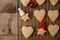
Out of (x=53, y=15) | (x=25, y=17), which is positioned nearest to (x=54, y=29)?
(x=53, y=15)

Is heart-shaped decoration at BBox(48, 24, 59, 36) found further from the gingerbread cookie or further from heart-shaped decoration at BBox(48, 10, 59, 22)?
the gingerbread cookie

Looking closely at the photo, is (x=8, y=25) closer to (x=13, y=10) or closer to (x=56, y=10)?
(x=13, y=10)

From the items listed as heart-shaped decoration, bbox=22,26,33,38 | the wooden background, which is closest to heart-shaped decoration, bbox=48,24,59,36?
the wooden background

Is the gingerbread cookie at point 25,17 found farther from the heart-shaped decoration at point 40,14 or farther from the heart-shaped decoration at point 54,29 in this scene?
the heart-shaped decoration at point 54,29

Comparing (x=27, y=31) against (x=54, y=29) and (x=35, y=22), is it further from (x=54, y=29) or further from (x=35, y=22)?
(x=54, y=29)

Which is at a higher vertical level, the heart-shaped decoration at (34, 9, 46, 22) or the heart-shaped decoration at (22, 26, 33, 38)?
the heart-shaped decoration at (34, 9, 46, 22)

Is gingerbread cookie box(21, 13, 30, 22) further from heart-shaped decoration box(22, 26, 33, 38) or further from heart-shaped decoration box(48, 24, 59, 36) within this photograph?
heart-shaped decoration box(48, 24, 59, 36)

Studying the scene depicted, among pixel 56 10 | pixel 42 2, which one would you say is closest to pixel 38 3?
pixel 42 2

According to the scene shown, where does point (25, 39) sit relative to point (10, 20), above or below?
below

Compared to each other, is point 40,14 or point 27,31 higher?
point 40,14

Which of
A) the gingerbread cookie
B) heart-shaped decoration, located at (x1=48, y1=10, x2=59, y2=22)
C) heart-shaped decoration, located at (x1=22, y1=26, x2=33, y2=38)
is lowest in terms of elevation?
heart-shaped decoration, located at (x1=22, y1=26, x2=33, y2=38)

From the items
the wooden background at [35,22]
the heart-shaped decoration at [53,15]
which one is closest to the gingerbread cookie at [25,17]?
the wooden background at [35,22]
